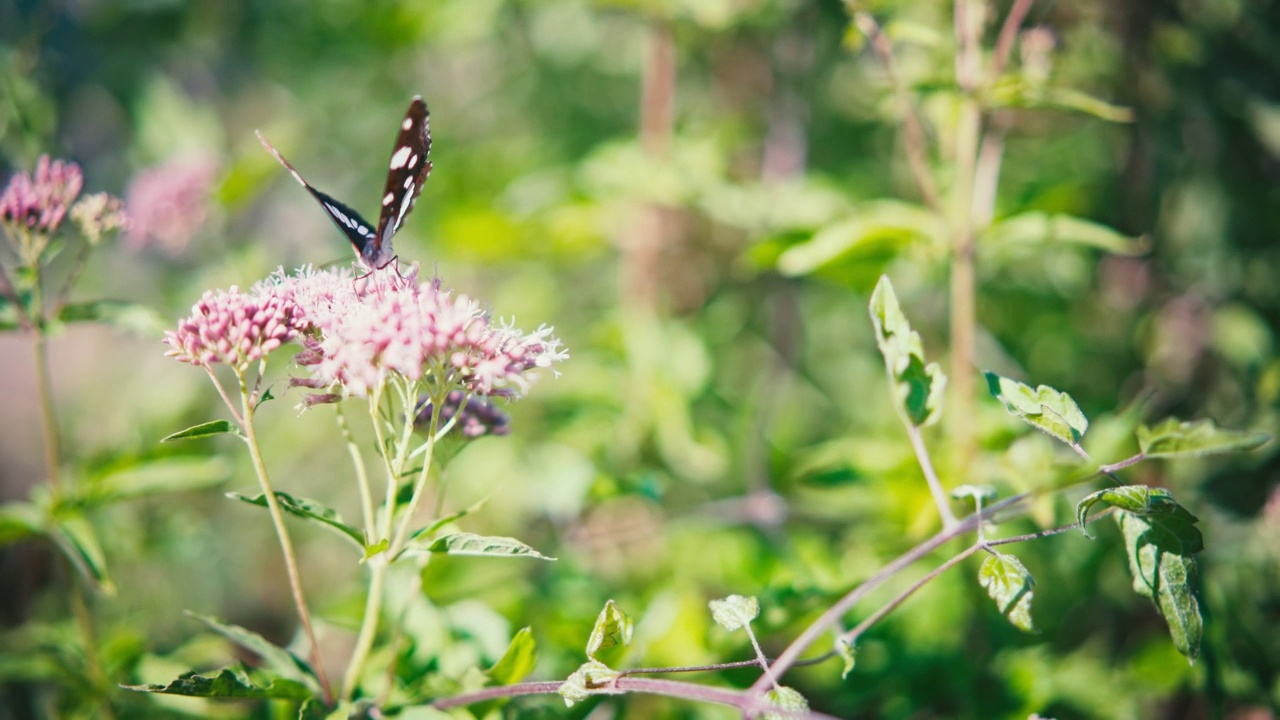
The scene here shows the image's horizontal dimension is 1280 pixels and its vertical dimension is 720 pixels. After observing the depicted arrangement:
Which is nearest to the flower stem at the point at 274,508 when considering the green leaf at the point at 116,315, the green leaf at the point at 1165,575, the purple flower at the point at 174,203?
the green leaf at the point at 116,315

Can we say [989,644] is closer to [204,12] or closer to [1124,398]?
[1124,398]

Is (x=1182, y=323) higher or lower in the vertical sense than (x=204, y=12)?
lower

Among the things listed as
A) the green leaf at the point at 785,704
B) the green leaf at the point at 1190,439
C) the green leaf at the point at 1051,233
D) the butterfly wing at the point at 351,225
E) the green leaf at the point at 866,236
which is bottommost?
the green leaf at the point at 785,704

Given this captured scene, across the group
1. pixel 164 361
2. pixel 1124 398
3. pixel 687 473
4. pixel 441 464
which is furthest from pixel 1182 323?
pixel 164 361

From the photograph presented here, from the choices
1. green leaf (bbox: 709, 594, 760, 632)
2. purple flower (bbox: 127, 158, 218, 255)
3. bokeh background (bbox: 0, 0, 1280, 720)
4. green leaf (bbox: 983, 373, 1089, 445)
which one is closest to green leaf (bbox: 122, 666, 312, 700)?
bokeh background (bbox: 0, 0, 1280, 720)

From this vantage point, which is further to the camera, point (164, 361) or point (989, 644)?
point (164, 361)

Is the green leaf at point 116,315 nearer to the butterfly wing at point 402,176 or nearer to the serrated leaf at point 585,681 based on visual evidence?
the butterfly wing at point 402,176

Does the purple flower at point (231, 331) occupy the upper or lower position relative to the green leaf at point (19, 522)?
upper
